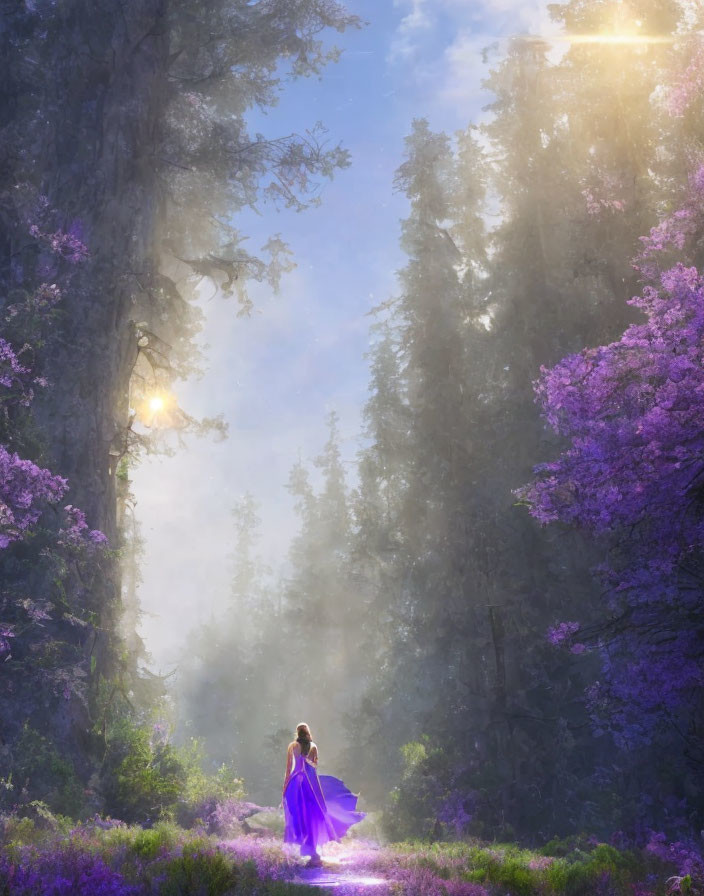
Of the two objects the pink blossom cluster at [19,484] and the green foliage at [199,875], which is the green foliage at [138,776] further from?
the green foliage at [199,875]

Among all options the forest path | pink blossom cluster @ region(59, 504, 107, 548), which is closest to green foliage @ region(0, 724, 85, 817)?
pink blossom cluster @ region(59, 504, 107, 548)

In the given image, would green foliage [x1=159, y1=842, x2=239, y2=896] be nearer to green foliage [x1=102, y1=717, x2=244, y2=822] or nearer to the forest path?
the forest path

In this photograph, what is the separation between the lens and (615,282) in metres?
18.7

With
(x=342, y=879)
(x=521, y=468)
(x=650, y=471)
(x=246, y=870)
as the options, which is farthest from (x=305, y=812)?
(x=521, y=468)

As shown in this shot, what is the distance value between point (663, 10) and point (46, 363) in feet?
67.1

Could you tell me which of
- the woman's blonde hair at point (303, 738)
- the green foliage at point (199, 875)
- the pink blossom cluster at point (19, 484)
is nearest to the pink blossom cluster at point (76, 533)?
the pink blossom cluster at point (19, 484)

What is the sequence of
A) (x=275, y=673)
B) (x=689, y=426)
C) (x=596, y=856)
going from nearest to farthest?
(x=689, y=426) < (x=596, y=856) < (x=275, y=673)

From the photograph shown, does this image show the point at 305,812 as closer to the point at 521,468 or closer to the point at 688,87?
the point at 521,468

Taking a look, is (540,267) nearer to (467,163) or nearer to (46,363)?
(467,163)

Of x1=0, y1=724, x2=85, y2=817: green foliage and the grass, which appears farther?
x1=0, y1=724, x2=85, y2=817: green foliage

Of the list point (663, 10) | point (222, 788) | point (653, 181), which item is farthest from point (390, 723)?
point (663, 10)

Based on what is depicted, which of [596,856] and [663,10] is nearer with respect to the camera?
[596,856]

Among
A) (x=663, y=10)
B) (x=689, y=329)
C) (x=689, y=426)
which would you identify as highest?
(x=663, y=10)

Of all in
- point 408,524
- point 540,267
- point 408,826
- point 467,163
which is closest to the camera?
point 408,826
